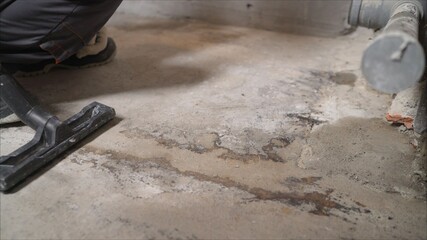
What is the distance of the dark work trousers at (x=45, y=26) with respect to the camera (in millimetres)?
1205

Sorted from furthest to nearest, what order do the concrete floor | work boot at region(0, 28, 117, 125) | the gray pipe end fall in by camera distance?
work boot at region(0, 28, 117, 125), the concrete floor, the gray pipe end

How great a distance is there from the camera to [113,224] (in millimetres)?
958

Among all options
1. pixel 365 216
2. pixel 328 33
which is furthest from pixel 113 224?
pixel 328 33

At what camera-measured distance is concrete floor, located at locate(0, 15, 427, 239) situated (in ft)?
3.15

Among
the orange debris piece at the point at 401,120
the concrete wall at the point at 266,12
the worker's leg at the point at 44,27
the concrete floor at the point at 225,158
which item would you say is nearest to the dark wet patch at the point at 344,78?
the concrete floor at the point at 225,158

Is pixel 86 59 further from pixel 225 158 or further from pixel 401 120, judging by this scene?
pixel 401 120

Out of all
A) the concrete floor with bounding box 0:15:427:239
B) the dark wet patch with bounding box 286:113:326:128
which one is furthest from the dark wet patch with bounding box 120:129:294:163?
the dark wet patch with bounding box 286:113:326:128

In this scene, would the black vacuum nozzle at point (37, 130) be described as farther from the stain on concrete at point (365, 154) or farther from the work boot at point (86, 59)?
the stain on concrete at point (365, 154)

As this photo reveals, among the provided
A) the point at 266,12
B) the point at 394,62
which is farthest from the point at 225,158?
the point at 266,12

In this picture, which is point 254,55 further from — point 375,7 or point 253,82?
point 375,7

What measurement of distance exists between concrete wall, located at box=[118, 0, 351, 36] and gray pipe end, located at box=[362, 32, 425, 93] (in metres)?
1.39

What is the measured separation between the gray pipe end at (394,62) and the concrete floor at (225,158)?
0.39m

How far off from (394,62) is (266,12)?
1.55 metres

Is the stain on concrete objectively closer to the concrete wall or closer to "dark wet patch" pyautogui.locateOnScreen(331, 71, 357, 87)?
"dark wet patch" pyautogui.locateOnScreen(331, 71, 357, 87)
